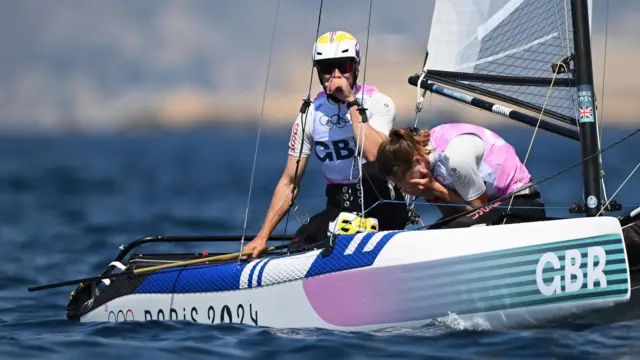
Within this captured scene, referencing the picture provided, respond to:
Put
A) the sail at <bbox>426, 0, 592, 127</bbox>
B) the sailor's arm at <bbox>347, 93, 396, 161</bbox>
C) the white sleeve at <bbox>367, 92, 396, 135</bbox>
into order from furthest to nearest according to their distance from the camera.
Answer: the sail at <bbox>426, 0, 592, 127</bbox> < the white sleeve at <bbox>367, 92, 396, 135</bbox> < the sailor's arm at <bbox>347, 93, 396, 161</bbox>

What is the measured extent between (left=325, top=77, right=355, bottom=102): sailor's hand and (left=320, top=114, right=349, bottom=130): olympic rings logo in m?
0.35

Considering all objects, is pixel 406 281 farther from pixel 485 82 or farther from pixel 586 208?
pixel 485 82

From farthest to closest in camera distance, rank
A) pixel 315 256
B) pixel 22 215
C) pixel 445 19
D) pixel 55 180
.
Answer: pixel 55 180 < pixel 22 215 < pixel 445 19 < pixel 315 256

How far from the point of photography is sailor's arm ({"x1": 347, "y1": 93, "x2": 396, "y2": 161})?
718 cm

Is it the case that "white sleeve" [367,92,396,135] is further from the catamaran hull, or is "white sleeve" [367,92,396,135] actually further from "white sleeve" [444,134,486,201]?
the catamaran hull

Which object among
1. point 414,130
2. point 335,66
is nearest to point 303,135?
point 335,66

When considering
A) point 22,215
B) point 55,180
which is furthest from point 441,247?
point 55,180

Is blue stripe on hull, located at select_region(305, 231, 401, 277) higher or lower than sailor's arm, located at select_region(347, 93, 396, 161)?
lower

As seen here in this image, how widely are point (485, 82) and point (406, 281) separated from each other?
6.34 feet

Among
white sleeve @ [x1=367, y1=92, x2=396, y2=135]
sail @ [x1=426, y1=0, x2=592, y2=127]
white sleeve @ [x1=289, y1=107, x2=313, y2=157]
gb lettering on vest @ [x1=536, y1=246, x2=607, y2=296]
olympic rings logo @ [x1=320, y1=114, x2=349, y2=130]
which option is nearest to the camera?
gb lettering on vest @ [x1=536, y1=246, x2=607, y2=296]

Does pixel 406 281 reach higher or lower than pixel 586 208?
lower

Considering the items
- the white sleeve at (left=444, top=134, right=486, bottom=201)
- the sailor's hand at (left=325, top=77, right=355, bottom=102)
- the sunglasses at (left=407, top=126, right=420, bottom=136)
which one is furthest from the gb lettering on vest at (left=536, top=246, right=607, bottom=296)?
the sailor's hand at (left=325, top=77, right=355, bottom=102)

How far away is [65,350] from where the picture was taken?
7176 mm

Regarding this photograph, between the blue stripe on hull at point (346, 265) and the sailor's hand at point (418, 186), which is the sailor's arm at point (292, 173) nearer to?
the blue stripe on hull at point (346, 265)
